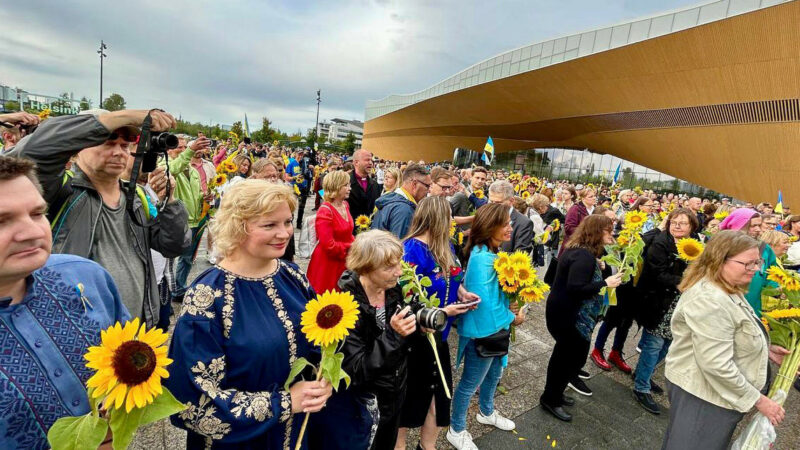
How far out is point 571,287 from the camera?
3.57m

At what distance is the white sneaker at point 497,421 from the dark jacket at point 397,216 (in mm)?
1887

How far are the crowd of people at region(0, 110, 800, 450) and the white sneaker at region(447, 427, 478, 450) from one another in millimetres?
19

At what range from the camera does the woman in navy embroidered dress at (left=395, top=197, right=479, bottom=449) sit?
272 centimetres

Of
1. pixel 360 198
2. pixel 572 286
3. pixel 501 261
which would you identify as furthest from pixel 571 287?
pixel 360 198

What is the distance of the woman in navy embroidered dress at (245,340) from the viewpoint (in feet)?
4.92

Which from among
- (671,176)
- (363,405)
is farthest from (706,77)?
(363,405)

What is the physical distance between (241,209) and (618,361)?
16.9 feet

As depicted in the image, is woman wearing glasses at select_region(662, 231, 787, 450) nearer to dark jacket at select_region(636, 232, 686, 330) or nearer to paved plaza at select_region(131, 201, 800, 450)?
paved plaza at select_region(131, 201, 800, 450)

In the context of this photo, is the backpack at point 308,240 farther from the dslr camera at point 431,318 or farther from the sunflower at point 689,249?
the sunflower at point 689,249

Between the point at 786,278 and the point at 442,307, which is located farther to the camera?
the point at 786,278

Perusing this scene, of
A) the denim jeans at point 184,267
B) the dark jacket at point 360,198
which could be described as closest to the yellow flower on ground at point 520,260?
the dark jacket at point 360,198

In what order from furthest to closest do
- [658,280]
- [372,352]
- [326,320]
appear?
[658,280], [372,352], [326,320]

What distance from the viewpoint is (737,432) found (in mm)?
3973

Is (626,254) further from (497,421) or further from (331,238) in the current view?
(331,238)
